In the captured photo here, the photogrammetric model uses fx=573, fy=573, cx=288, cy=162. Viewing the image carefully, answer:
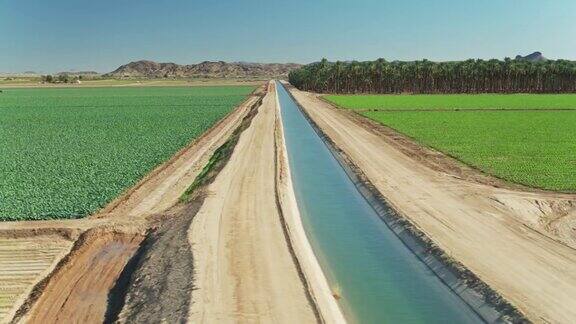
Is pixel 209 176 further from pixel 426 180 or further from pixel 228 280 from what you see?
pixel 228 280

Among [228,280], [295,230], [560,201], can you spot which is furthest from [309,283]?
[560,201]

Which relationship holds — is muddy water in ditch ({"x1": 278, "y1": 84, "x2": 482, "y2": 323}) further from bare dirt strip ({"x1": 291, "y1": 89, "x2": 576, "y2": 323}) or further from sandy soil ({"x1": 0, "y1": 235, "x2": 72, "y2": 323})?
sandy soil ({"x1": 0, "y1": 235, "x2": 72, "y2": 323})

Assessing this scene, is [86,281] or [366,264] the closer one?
[86,281]

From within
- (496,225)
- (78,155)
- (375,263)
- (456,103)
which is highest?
(456,103)

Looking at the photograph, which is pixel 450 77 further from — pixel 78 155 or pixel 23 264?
pixel 23 264

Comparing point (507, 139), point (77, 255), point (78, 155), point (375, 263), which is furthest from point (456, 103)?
point (77, 255)
